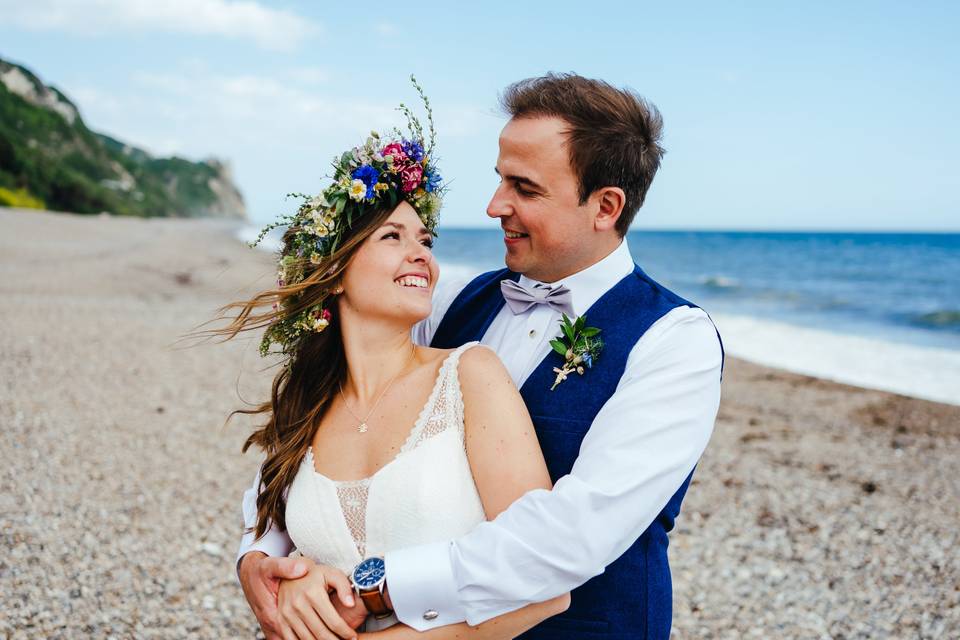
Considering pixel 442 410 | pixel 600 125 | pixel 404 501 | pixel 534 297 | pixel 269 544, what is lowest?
pixel 269 544

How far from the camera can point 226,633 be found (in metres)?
4.79

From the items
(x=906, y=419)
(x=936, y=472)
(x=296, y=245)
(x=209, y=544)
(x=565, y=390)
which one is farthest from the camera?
(x=906, y=419)

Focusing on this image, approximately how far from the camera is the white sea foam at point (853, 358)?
43.9ft

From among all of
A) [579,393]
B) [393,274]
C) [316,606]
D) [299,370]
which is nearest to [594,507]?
[579,393]

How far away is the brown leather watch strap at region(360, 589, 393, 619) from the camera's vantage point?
7.33 ft

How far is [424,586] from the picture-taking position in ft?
7.14

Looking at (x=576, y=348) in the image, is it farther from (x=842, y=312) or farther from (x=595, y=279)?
(x=842, y=312)

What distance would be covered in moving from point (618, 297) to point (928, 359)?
15.7 metres

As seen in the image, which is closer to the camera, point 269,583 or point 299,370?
point 269,583

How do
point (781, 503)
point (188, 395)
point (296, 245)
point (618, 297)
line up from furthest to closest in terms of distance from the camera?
point (188, 395) → point (781, 503) → point (296, 245) → point (618, 297)

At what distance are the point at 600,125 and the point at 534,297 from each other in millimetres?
653

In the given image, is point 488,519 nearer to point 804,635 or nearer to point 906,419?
point 804,635

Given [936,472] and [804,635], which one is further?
[936,472]

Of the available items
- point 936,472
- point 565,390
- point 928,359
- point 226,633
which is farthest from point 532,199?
point 928,359
